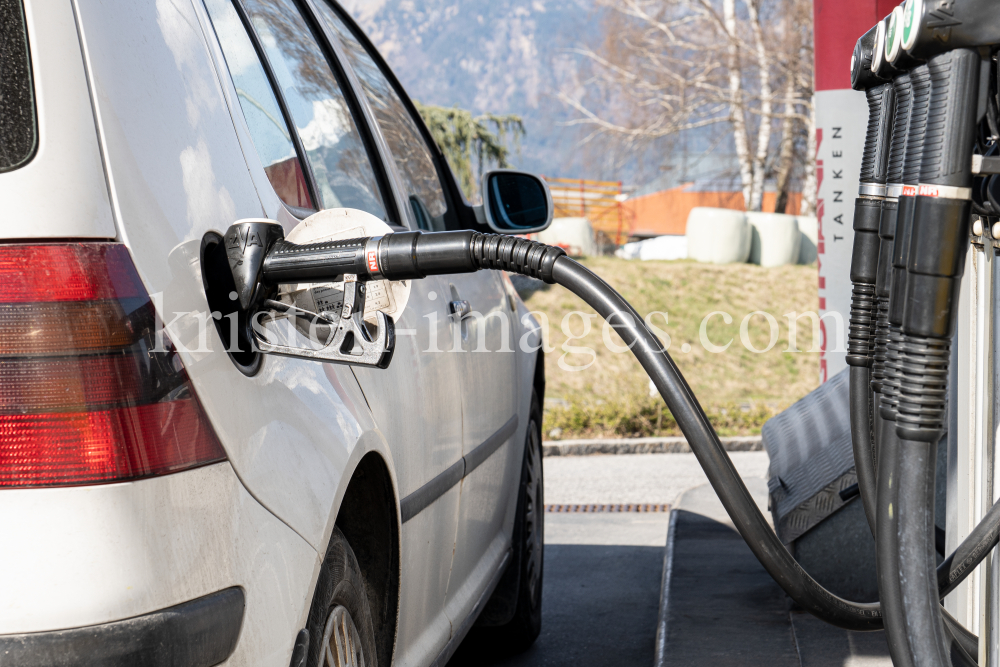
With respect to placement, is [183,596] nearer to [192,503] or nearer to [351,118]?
[192,503]

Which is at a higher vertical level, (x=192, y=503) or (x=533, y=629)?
(x=192, y=503)

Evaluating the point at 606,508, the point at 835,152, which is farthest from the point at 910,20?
the point at 606,508

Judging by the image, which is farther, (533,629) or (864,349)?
(533,629)

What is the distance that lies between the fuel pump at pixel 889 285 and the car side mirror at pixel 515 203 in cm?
173

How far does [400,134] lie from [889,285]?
6.79 feet

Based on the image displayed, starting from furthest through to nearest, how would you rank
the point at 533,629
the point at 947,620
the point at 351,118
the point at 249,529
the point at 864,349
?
1. the point at 533,629
2. the point at 351,118
3. the point at 947,620
4. the point at 864,349
5. the point at 249,529

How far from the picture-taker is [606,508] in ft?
20.7

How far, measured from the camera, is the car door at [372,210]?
1886 mm

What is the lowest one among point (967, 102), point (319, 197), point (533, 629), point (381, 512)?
point (533, 629)

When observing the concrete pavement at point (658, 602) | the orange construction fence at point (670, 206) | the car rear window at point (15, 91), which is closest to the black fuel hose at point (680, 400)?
the car rear window at point (15, 91)

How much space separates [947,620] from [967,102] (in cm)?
112

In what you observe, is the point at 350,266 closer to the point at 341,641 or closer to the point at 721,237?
the point at 341,641

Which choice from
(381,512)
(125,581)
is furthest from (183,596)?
(381,512)

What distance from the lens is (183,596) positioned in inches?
46.0
